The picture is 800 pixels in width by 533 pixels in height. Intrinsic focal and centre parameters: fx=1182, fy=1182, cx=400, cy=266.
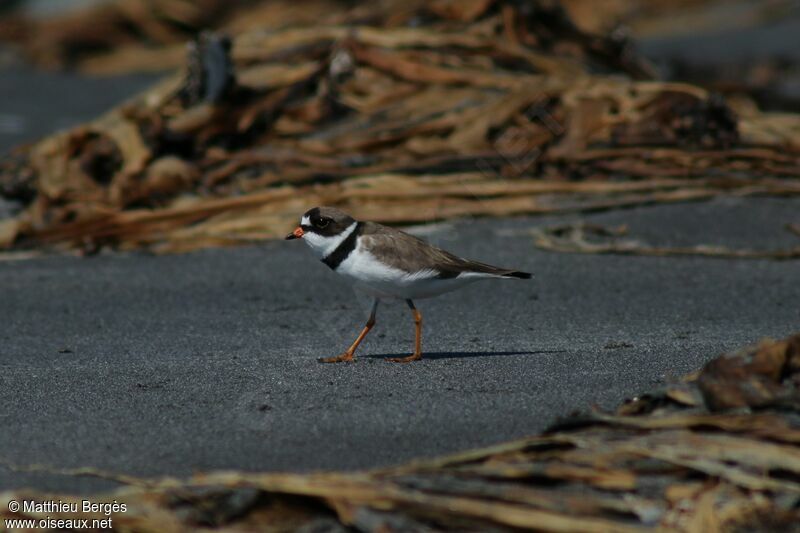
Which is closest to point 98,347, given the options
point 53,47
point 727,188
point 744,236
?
point 744,236

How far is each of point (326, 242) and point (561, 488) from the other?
7.28 ft

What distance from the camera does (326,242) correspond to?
527 centimetres

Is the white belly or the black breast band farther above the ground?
the black breast band

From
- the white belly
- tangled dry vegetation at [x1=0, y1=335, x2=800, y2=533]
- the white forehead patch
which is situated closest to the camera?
tangled dry vegetation at [x1=0, y1=335, x2=800, y2=533]

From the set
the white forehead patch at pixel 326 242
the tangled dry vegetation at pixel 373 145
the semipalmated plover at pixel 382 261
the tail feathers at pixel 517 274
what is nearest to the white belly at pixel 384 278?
the semipalmated plover at pixel 382 261

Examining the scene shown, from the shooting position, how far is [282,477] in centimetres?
329

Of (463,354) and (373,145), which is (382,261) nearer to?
(463,354)

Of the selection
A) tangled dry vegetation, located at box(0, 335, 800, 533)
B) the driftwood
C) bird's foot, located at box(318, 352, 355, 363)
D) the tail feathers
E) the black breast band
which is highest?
the black breast band

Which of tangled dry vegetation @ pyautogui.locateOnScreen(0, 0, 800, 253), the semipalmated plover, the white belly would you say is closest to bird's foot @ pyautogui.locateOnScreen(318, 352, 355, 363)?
the semipalmated plover

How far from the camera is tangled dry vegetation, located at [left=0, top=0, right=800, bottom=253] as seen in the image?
26.5 ft

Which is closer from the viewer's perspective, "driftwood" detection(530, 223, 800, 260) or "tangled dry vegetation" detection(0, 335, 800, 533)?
"tangled dry vegetation" detection(0, 335, 800, 533)

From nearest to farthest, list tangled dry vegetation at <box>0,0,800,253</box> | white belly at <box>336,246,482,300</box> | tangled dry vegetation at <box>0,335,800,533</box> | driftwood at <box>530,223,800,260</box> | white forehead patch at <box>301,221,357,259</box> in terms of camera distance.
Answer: tangled dry vegetation at <box>0,335,800,533</box> < white belly at <box>336,246,482,300</box> < white forehead patch at <box>301,221,357,259</box> < driftwood at <box>530,223,800,260</box> < tangled dry vegetation at <box>0,0,800,253</box>

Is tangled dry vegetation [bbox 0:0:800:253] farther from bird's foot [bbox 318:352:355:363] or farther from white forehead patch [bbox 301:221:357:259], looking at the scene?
bird's foot [bbox 318:352:355:363]

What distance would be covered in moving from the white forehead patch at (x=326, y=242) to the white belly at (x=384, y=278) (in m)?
0.10
